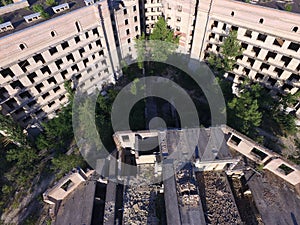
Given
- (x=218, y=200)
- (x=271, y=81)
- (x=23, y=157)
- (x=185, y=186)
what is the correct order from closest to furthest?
1. (x=185, y=186)
2. (x=218, y=200)
3. (x=23, y=157)
4. (x=271, y=81)

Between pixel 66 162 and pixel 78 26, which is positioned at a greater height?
pixel 78 26

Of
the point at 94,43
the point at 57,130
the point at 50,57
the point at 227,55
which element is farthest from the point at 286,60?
the point at 57,130

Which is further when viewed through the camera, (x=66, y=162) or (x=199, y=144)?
(x=66, y=162)

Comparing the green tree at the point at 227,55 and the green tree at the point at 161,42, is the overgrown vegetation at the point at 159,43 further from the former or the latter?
the green tree at the point at 227,55

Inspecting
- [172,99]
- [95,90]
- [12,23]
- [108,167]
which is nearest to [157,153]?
[108,167]

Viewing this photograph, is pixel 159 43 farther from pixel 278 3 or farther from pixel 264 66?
pixel 278 3

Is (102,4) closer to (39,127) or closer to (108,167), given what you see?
(39,127)

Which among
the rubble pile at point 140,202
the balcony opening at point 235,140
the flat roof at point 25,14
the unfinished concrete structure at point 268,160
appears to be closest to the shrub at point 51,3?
the flat roof at point 25,14
